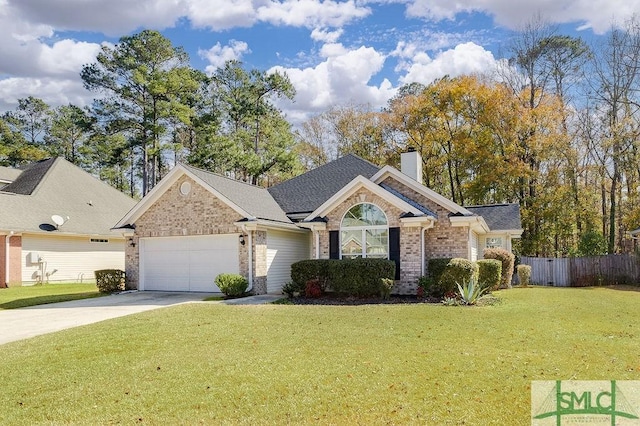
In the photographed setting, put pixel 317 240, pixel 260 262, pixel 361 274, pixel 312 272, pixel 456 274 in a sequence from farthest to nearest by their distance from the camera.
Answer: pixel 317 240
pixel 260 262
pixel 312 272
pixel 361 274
pixel 456 274

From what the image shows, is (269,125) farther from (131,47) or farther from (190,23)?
(190,23)

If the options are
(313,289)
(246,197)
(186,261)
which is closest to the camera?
(313,289)

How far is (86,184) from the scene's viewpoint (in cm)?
2817

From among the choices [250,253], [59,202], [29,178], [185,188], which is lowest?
[250,253]

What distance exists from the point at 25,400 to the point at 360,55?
87.1 feet

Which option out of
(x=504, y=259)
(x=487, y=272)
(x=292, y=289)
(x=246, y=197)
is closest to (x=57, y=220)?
(x=246, y=197)

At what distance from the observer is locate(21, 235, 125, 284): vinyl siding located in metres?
22.0

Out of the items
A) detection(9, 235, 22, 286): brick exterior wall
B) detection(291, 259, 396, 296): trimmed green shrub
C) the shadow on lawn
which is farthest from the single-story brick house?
detection(9, 235, 22, 286): brick exterior wall

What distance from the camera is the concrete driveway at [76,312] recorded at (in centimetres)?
1058

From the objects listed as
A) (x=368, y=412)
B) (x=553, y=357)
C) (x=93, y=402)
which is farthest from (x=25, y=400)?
(x=553, y=357)

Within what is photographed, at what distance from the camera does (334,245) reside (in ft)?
56.0

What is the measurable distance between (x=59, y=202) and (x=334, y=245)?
16.5 meters

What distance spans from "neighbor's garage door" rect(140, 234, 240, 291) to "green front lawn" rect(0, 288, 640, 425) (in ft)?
21.9

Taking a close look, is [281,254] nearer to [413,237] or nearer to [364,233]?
[364,233]
